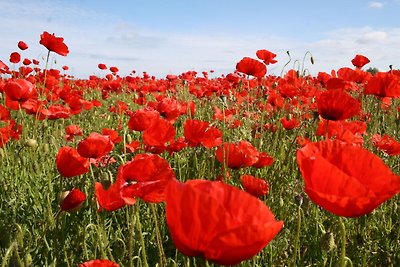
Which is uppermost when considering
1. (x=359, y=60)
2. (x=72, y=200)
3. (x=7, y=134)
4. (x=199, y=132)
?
(x=359, y=60)

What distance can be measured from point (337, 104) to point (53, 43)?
253 cm

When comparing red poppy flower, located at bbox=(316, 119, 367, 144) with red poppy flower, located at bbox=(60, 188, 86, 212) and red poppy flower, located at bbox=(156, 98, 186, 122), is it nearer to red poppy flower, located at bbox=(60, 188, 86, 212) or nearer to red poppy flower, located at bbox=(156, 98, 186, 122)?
red poppy flower, located at bbox=(156, 98, 186, 122)

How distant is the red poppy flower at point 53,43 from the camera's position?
3.69 metres

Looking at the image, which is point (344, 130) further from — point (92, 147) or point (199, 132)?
point (92, 147)

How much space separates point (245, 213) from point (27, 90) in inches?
102

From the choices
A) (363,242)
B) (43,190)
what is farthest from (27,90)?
(363,242)

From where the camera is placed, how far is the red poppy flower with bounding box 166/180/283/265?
0.71 m

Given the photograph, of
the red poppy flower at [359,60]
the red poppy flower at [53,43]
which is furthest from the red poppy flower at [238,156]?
the red poppy flower at [359,60]

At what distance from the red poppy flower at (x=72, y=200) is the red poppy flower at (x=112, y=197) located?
0.20 metres

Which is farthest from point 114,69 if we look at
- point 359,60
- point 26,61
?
point 359,60

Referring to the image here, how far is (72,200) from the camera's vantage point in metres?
1.60

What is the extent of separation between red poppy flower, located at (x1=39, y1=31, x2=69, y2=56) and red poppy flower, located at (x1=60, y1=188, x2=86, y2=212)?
2406mm

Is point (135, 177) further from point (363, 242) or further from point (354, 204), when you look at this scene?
point (363, 242)

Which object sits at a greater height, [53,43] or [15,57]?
[53,43]
